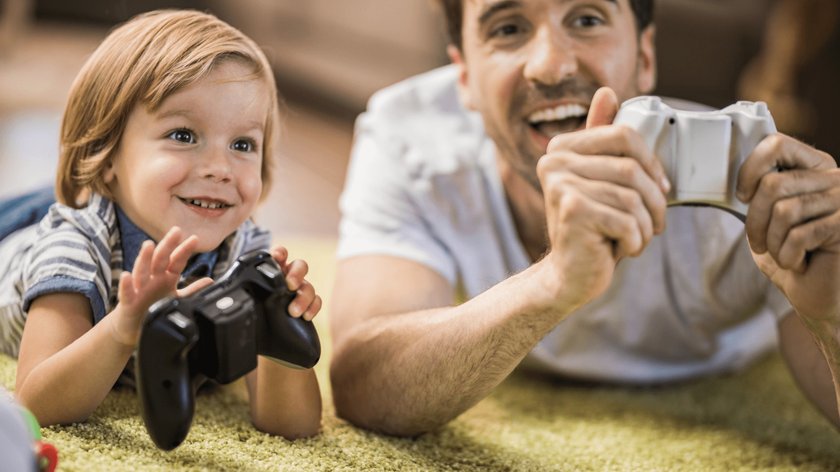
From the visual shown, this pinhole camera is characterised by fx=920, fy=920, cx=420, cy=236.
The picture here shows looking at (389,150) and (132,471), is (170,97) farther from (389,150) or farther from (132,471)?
(389,150)

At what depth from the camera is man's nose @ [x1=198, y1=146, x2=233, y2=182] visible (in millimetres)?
808

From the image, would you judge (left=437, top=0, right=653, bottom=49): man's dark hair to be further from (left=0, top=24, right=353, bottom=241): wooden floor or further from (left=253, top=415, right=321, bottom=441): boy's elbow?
(left=253, top=415, right=321, bottom=441): boy's elbow

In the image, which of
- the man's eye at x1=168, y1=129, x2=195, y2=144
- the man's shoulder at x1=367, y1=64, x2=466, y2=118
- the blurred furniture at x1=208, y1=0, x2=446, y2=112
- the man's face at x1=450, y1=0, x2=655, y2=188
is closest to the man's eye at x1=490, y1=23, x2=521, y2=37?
the man's face at x1=450, y1=0, x2=655, y2=188

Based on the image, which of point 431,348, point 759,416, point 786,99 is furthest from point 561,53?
point 786,99

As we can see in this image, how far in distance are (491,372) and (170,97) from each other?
0.38 m

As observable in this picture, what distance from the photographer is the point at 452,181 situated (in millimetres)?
1229

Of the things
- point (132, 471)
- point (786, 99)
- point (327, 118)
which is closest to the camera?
point (132, 471)

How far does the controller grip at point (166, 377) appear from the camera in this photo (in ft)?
2.18

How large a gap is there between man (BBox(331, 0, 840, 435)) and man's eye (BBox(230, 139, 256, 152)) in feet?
0.81

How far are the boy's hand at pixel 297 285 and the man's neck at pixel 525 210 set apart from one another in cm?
51

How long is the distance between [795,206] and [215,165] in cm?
49

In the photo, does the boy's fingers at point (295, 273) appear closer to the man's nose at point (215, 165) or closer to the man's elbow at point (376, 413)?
the man's nose at point (215, 165)

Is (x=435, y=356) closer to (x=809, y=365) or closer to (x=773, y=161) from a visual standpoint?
(x=773, y=161)

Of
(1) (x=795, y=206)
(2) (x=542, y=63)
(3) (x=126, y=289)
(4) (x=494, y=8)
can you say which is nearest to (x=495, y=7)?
(4) (x=494, y=8)
